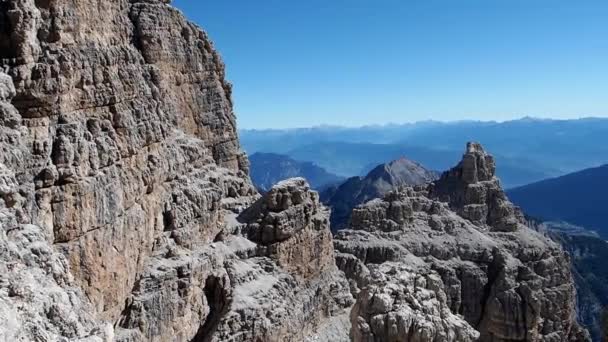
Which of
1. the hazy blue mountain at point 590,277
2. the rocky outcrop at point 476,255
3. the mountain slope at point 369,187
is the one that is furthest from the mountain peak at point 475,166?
the mountain slope at point 369,187

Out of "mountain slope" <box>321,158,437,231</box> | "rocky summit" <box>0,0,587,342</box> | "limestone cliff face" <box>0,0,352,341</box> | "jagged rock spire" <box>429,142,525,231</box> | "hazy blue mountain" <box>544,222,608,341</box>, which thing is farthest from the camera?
"mountain slope" <box>321,158,437,231</box>

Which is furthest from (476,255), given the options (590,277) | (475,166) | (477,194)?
(590,277)

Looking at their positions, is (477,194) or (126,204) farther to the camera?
(477,194)

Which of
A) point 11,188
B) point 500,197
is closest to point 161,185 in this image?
point 11,188

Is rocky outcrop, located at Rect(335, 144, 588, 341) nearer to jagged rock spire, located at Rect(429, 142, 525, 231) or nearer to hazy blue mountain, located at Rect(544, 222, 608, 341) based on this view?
jagged rock spire, located at Rect(429, 142, 525, 231)

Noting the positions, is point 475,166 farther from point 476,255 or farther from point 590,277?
point 590,277

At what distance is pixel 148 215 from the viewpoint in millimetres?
37969

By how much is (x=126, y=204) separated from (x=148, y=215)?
3055mm

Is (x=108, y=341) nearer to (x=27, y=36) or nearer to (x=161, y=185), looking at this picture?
(x=27, y=36)

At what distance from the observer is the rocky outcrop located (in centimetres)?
7019

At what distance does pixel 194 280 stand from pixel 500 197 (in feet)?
181

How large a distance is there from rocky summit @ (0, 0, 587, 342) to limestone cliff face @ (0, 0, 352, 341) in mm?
87

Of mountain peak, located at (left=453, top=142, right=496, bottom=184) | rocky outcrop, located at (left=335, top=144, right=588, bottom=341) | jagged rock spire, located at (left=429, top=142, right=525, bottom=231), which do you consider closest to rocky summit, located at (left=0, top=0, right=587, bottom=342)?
rocky outcrop, located at (left=335, top=144, right=588, bottom=341)

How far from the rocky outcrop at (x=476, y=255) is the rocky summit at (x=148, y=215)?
7.93 metres
